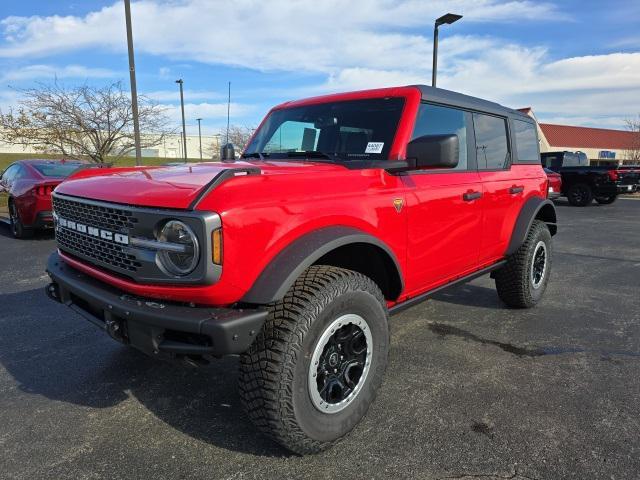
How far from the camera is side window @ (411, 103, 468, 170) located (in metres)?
3.12

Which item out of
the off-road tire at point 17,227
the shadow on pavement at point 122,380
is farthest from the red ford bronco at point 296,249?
the off-road tire at point 17,227

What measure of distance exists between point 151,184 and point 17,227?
316 inches

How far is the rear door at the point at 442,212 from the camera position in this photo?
296cm

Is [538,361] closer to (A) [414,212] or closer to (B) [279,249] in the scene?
(A) [414,212]

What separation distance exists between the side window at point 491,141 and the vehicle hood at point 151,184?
1.61 metres

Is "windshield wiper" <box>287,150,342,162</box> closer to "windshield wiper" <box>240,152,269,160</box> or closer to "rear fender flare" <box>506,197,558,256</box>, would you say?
"windshield wiper" <box>240,152,269,160</box>

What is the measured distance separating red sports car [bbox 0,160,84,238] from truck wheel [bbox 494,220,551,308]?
290 inches

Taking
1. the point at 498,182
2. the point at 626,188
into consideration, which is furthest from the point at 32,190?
the point at 626,188

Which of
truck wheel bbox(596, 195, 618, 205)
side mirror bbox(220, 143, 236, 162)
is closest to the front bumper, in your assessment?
truck wheel bbox(596, 195, 618, 205)

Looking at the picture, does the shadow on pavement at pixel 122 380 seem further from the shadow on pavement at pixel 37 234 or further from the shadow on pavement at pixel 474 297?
the shadow on pavement at pixel 37 234

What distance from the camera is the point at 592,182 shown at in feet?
53.2

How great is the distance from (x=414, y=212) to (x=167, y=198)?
1546mm

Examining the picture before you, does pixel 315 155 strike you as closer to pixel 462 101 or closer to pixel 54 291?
pixel 462 101

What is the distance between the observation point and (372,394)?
256cm
